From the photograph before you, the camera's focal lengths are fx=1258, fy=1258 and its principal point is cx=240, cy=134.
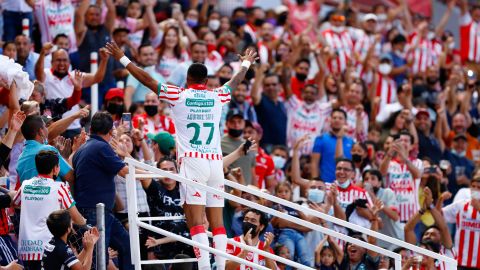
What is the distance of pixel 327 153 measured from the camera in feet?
61.0

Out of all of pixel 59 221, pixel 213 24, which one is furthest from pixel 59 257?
pixel 213 24

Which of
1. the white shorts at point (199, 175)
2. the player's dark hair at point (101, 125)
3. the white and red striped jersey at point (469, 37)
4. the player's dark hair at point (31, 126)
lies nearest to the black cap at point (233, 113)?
the player's dark hair at point (101, 125)

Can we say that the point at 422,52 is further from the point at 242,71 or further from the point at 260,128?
the point at 242,71

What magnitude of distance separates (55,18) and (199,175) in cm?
732

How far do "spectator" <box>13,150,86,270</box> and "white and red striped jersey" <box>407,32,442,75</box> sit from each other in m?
13.7

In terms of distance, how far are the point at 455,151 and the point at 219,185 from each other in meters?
9.11

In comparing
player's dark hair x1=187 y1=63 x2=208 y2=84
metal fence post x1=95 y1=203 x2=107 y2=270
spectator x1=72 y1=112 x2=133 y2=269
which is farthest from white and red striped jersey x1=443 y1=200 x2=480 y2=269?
metal fence post x1=95 y1=203 x2=107 y2=270

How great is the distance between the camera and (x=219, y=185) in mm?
12727

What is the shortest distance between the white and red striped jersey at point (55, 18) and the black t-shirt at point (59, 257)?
7.74m

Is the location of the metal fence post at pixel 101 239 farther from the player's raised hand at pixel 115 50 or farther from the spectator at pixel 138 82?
the spectator at pixel 138 82

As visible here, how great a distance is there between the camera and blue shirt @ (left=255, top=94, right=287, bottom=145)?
19.8m

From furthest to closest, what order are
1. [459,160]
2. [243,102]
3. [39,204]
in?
[459,160] < [243,102] < [39,204]

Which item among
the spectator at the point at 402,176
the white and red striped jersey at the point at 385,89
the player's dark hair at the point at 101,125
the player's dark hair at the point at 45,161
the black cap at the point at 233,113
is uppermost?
the player's dark hair at the point at 101,125

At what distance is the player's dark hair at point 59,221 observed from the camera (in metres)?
11.5
